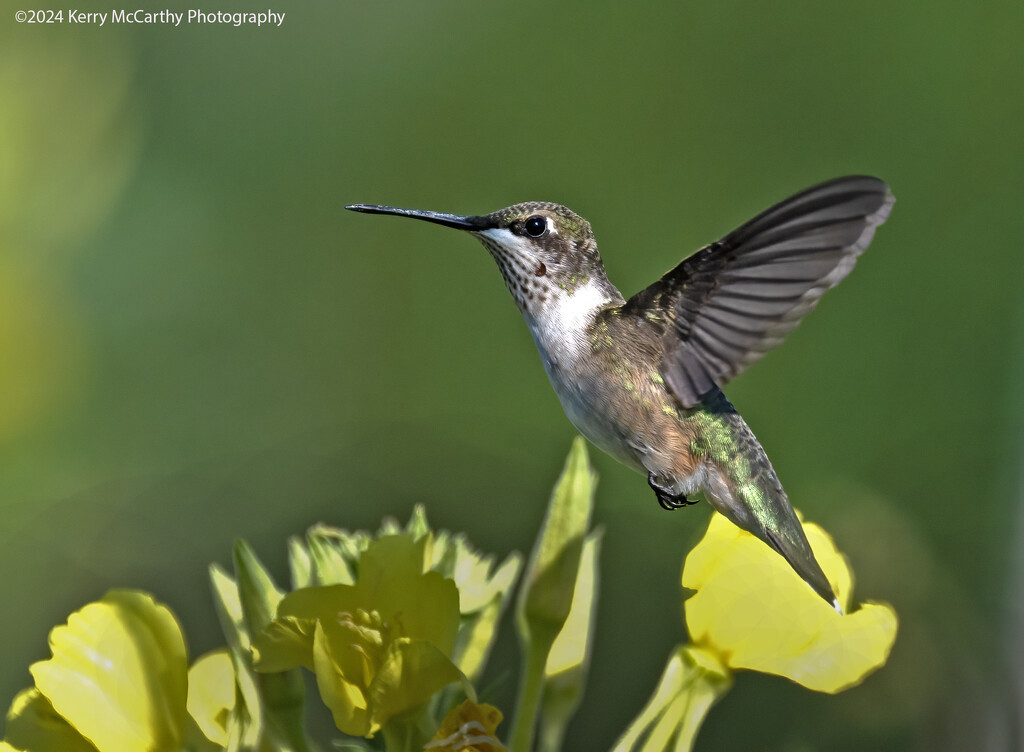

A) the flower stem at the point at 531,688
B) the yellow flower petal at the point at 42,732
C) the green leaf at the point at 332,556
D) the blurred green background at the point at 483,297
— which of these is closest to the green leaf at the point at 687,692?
the flower stem at the point at 531,688

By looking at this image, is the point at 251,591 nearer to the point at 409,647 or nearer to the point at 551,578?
the point at 409,647

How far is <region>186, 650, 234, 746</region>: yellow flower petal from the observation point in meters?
1.37

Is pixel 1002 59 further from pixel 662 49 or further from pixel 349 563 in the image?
pixel 349 563

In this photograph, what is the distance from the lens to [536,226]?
1.38m

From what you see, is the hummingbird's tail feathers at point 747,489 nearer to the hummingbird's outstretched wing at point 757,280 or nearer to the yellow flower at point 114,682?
the hummingbird's outstretched wing at point 757,280

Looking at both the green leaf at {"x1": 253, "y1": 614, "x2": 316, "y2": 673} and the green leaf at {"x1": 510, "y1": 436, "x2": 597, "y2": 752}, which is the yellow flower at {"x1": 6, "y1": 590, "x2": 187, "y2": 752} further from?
the green leaf at {"x1": 510, "y1": 436, "x2": 597, "y2": 752}

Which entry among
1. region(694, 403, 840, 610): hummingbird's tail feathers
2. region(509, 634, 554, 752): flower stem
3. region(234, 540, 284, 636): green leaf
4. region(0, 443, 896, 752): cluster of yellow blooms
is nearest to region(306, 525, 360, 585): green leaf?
region(0, 443, 896, 752): cluster of yellow blooms

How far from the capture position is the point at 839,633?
4.43 ft

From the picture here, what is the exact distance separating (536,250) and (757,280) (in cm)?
29

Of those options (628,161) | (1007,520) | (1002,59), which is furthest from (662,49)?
(1007,520)

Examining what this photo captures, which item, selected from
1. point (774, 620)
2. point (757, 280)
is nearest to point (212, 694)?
point (774, 620)

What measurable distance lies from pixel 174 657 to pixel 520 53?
2570mm

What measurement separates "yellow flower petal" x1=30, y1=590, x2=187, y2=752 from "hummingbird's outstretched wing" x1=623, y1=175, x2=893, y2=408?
0.69 m

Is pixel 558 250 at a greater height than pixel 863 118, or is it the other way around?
pixel 863 118
